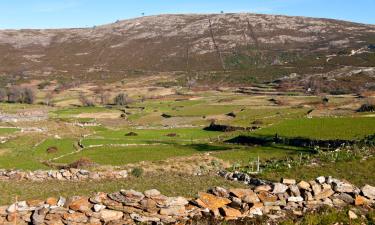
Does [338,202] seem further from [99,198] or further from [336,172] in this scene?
[336,172]

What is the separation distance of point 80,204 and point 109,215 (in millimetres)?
1270

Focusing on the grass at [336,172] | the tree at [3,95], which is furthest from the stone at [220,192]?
the tree at [3,95]

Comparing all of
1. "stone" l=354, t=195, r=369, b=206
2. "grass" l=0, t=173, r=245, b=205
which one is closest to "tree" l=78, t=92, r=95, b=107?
"grass" l=0, t=173, r=245, b=205

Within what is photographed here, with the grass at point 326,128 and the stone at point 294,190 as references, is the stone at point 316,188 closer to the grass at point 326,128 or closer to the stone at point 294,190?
the stone at point 294,190

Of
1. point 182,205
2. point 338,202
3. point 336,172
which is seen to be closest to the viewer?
point 182,205

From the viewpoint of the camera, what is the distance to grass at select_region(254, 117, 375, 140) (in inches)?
2249

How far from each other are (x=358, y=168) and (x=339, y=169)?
1.23 metres

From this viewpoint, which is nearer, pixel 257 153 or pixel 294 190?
pixel 294 190

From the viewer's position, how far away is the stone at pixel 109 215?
→ 16594mm

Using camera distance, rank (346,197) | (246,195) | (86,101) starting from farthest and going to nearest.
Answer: (86,101), (346,197), (246,195)

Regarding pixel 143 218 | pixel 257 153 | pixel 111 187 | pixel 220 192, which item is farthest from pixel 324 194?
pixel 257 153

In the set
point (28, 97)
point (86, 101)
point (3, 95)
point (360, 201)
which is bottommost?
point (3, 95)

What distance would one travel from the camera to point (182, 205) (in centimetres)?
1717

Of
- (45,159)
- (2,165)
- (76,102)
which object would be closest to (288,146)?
(45,159)
